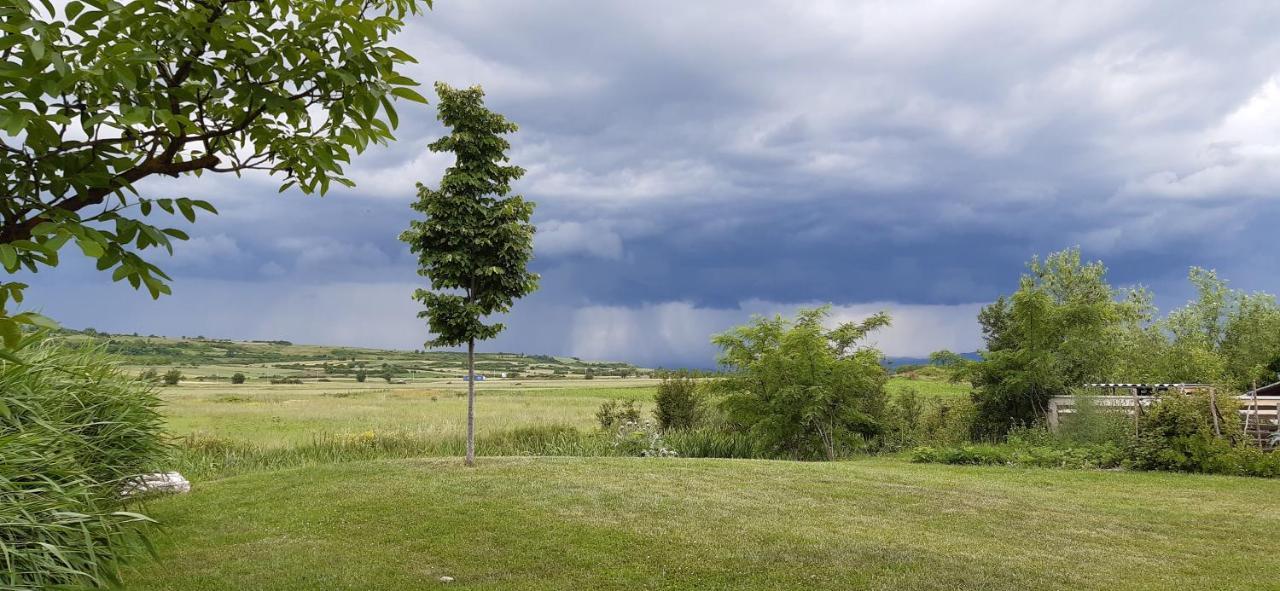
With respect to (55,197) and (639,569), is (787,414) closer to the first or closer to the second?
(639,569)

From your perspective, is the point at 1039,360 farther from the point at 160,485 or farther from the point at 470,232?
the point at 160,485

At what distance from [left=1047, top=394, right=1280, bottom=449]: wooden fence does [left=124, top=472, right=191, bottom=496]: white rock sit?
19540 millimetres

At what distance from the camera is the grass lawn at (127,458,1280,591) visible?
7.82m

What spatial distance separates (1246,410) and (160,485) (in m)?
22.6

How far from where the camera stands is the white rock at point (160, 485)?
1104 cm

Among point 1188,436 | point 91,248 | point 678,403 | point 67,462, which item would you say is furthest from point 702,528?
point 678,403

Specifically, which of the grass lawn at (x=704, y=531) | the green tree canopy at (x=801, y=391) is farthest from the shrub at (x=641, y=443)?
the grass lawn at (x=704, y=531)

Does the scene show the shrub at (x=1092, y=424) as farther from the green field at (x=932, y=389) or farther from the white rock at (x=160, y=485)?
the white rock at (x=160, y=485)

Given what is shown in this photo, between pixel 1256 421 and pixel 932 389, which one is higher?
pixel 1256 421

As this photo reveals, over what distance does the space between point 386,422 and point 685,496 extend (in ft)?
68.5

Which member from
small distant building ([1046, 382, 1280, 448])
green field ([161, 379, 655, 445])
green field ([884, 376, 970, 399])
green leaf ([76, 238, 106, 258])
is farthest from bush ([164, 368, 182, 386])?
green field ([884, 376, 970, 399])

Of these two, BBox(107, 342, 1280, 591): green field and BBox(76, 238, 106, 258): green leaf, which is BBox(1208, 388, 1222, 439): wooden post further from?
BBox(76, 238, 106, 258): green leaf

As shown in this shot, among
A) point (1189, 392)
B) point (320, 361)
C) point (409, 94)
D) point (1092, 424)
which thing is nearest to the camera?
point (409, 94)

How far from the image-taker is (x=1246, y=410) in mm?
17906
